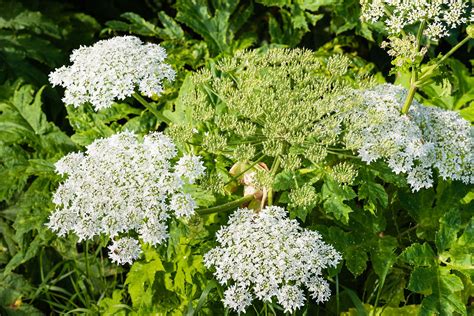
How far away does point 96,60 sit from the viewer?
10.5 ft

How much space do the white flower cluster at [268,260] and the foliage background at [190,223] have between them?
0.97ft

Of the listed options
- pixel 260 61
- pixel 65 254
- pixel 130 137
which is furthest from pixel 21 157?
pixel 260 61

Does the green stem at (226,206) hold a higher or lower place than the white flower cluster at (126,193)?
lower

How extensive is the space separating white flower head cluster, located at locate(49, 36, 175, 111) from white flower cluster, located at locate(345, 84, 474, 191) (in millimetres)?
990

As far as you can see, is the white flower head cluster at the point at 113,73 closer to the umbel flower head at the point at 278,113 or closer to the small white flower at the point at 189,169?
the umbel flower head at the point at 278,113

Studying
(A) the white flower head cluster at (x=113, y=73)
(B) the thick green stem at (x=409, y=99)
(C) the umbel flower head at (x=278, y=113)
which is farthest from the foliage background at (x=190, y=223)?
(A) the white flower head cluster at (x=113, y=73)

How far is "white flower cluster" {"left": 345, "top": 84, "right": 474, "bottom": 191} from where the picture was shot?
3.07 meters

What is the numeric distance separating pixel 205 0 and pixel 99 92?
209 centimetres

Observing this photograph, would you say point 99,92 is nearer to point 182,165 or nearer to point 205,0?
point 182,165

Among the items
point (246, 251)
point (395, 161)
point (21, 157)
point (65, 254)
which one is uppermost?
point (395, 161)

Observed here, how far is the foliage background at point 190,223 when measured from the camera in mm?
3363

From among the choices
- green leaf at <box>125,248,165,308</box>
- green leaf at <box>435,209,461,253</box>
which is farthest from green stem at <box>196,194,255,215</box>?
green leaf at <box>435,209,461,253</box>

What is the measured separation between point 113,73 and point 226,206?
87 cm

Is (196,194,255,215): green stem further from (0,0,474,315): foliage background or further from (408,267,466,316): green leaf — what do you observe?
(408,267,466,316): green leaf
